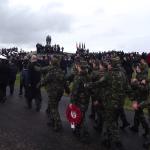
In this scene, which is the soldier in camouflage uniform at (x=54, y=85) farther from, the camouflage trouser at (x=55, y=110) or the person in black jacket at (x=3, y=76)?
the person in black jacket at (x=3, y=76)

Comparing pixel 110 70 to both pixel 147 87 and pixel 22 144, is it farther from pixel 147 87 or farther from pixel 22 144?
pixel 22 144

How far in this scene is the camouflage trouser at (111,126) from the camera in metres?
12.2

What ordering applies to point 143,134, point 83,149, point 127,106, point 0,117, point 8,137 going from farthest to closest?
point 127,106 → point 0,117 → point 143,134 → point 8,137 → point 83,149

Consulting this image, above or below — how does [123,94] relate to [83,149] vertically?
above

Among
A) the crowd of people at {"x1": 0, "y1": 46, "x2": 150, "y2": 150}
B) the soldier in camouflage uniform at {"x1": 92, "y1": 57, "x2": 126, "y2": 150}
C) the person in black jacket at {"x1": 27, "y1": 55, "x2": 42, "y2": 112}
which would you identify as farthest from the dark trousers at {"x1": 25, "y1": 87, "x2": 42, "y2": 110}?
the soldier in camouflage uniform at {"x1": 92, "y1": 57, "x2": 126, "y2": 150}

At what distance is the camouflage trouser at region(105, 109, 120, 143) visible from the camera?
12188 mm

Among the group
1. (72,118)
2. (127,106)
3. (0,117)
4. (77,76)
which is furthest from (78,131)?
(127,106)

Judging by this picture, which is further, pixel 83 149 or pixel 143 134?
pixel 143 134

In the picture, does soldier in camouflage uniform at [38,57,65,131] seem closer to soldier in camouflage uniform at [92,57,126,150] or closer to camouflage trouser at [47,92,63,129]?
camouflage trouser at [47,92,63,129]

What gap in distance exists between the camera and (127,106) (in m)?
20.1

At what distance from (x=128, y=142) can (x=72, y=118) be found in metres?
1.60

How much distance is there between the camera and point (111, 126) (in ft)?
40.4

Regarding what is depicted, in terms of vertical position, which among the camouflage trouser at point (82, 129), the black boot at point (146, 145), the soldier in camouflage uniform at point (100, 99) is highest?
the soldier in camouflage uniform at point (100, 99)

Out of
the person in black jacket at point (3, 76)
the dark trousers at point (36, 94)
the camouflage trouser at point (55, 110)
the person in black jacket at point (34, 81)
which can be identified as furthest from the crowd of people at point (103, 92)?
the person in black jacket at point (3, 76)
